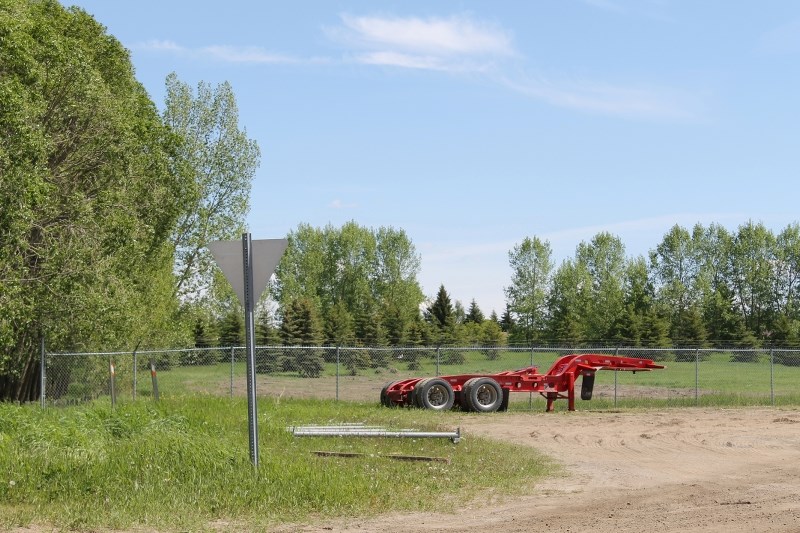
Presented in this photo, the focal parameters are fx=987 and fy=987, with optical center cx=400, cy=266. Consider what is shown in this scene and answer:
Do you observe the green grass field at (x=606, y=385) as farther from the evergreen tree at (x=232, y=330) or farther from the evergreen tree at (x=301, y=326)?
the evergreen tree at (x=232, y=330)

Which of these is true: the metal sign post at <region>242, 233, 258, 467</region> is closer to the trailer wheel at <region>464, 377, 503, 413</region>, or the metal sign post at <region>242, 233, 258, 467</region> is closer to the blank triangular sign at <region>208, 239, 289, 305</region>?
the blank triangular sign at <region>208, 239, 289, 305</region>

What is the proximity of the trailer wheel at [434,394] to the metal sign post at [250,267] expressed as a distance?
49.1ft

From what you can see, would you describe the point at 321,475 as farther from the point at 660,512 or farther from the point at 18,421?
the point at 18,421

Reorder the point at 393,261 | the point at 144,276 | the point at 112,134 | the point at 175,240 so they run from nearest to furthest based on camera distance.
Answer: the point at 112,134, the point at 144,276, the point at 175,240, the point at 393,261

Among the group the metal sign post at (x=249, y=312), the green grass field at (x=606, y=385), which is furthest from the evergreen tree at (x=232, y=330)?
the metal sign post at (x=249, y=312)

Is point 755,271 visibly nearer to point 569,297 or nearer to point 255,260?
point 569,297

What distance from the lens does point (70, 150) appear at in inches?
1123

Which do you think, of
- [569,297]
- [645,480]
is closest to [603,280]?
[569,297]

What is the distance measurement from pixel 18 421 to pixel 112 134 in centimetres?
1457

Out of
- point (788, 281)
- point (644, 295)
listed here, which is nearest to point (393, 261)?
point (644, 295)

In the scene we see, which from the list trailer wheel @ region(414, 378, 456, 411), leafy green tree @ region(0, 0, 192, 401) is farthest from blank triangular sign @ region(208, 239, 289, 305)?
trailer wheel @ region(414, 378, 456, 411)

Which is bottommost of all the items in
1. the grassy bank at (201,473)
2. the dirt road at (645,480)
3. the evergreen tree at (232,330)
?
the dirt road at (645,480)

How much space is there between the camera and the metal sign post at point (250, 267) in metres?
11.8

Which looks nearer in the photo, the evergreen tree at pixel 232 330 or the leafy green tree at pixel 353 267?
the evergreen tree at pixel 232 330
